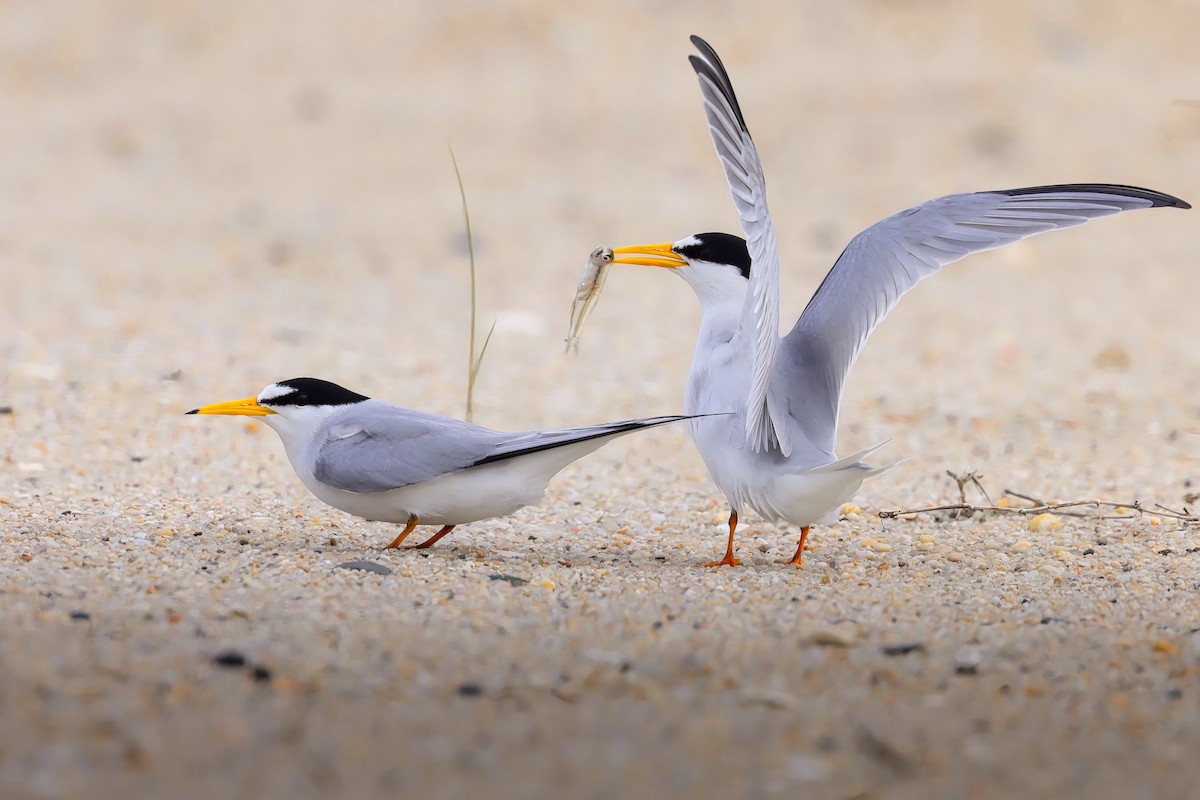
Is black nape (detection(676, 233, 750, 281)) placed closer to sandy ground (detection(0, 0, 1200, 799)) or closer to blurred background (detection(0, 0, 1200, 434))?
sandy ground (detection(0, 0, 1200, 799))

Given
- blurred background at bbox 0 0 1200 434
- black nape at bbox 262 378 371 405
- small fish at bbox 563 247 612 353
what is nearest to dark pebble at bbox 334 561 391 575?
black nape at bbox 262 378 371 405

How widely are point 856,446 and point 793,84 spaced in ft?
25.0

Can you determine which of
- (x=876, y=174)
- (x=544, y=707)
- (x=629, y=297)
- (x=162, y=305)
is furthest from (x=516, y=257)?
(x=544, y=707)

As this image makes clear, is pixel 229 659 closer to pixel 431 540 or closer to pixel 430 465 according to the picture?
pixel 430 465

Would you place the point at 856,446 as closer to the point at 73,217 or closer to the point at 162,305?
the point at 162,305

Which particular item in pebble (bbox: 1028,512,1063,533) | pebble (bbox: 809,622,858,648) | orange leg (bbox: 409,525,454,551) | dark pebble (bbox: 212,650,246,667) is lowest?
orange leg (bbox: 409,525,454,551)

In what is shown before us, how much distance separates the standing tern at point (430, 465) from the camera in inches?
171

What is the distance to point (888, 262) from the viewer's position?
15.2ft

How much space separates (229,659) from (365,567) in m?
1.04

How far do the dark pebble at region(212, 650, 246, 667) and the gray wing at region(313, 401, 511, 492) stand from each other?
1388 mm

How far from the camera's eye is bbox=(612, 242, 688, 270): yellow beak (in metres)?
4.79

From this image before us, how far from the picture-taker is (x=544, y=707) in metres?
2.80

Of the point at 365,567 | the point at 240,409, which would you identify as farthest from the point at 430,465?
the point at 240,409

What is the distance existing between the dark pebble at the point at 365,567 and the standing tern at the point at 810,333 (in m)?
1.08
